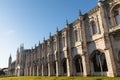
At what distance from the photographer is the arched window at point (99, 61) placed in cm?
2456

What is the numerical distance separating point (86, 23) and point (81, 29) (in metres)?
1.86

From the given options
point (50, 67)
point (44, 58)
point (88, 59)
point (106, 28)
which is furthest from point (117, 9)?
point (44, 58)

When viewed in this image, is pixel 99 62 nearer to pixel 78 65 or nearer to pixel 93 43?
pixel 93 43

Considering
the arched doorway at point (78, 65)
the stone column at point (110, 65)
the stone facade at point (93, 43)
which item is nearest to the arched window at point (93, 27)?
the stone facade at point (93, 43)

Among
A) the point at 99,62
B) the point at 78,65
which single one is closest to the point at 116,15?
the point at 99,62

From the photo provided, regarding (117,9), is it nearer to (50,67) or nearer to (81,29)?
(81,29)

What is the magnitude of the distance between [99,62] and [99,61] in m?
0.19

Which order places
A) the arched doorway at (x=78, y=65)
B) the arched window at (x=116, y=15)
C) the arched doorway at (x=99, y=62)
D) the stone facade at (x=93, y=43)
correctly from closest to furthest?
the stone facade at (x=93, y=43) → the arched window at (x=116, y=15) → the arched doorway at (x=99, y=62) → the arched doorway at (x=78, y=65)

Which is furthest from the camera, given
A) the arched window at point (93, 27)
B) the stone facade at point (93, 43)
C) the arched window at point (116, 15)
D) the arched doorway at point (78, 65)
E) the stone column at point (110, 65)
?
the arched doorway at point (78, 65)

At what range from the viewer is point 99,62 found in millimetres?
25344

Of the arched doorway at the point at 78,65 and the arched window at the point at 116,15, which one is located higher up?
the arched window at the point at 116,15

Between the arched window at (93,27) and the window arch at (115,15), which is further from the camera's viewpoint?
the arched window at (93,27)

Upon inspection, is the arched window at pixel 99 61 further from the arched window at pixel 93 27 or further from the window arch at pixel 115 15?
the window arch at pixel 115 15

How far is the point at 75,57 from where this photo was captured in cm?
3053
